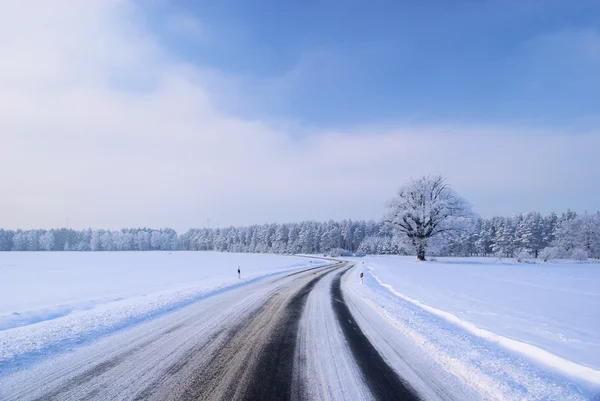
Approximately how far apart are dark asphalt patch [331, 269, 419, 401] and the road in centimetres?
2

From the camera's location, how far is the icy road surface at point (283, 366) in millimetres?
4684

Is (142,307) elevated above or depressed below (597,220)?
below

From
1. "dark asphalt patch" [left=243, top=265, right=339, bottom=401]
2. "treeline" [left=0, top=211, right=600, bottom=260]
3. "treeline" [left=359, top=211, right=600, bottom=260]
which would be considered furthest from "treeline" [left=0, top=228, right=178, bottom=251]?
"dark asphalt patch" [left=243, top=265, right=339, bottom=401]

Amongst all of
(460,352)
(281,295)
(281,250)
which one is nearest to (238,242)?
(281,250)

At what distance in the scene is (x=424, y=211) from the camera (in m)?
45.7

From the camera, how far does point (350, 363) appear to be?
5.99 m

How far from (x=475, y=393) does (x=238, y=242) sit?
480 ft

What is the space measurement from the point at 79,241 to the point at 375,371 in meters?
200

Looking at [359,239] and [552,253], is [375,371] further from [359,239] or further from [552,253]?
[359,239]

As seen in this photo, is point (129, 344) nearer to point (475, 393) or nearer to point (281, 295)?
point (475, 393)

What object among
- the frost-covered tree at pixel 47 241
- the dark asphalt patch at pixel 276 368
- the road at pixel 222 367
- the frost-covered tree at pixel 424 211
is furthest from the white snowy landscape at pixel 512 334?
the frost-covered tree at pixel 47 241

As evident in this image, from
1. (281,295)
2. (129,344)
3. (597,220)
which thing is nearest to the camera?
(129,344)

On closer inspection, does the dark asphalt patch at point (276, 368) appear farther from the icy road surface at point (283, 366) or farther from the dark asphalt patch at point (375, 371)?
the dark asphalt patch at point (375, 371)

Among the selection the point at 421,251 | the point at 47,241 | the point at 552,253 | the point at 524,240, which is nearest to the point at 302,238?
the point at 524,240
